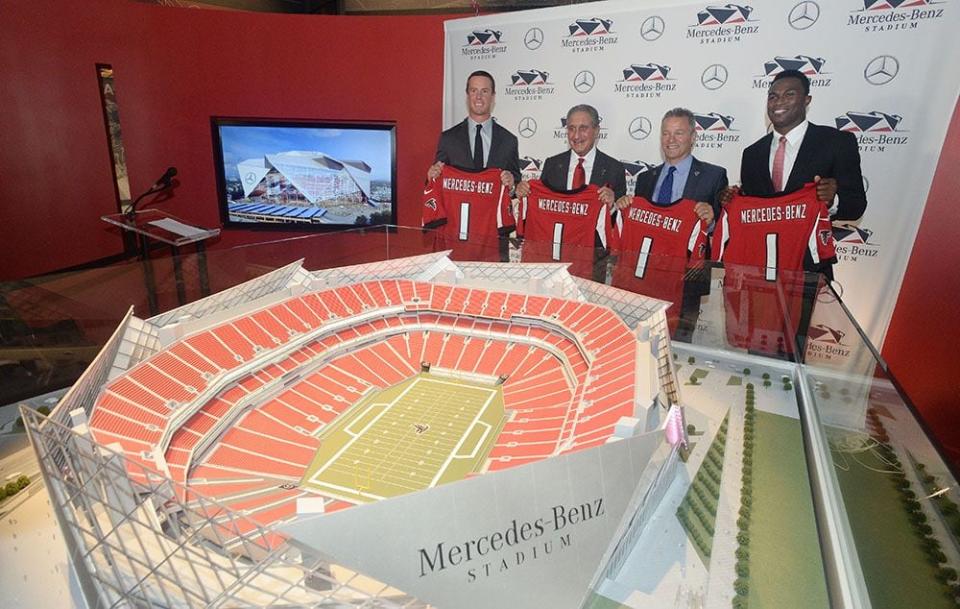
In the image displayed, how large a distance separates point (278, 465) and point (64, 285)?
13.9 feet

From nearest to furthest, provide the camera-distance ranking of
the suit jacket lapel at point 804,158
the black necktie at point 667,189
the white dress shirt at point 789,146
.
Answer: the suit jacket lapel at point 804,158 → the white dress shirt at point 789,146 → the black necktie at point 667,189

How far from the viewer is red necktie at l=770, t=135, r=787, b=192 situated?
9.47 meters

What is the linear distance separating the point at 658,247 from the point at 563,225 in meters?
2.05

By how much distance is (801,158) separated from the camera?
9320 millimetres

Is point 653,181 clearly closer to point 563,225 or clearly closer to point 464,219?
point 563,225

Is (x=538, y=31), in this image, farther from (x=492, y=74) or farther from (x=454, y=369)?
(x=454, y=369)

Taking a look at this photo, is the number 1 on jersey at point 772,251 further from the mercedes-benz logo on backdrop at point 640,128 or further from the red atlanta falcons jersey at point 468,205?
the red atlanta falcons jersey at point 468,205

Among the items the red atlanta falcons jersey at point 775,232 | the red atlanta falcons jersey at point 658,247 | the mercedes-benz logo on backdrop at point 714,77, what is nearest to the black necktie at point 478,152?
the red atlanta falcons jersey at point 658,247

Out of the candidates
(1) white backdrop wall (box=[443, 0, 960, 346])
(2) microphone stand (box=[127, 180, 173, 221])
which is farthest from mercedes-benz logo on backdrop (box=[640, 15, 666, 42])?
(2) microphone stand (box=[127, 180, 173, 221])

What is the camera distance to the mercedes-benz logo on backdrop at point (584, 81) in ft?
36.8

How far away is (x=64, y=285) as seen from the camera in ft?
26.5

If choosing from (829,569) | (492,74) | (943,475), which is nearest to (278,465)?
(829,569)

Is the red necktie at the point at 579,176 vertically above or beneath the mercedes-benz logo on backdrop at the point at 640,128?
beneath

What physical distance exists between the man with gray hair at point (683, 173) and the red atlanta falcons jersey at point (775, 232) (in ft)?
1.42
